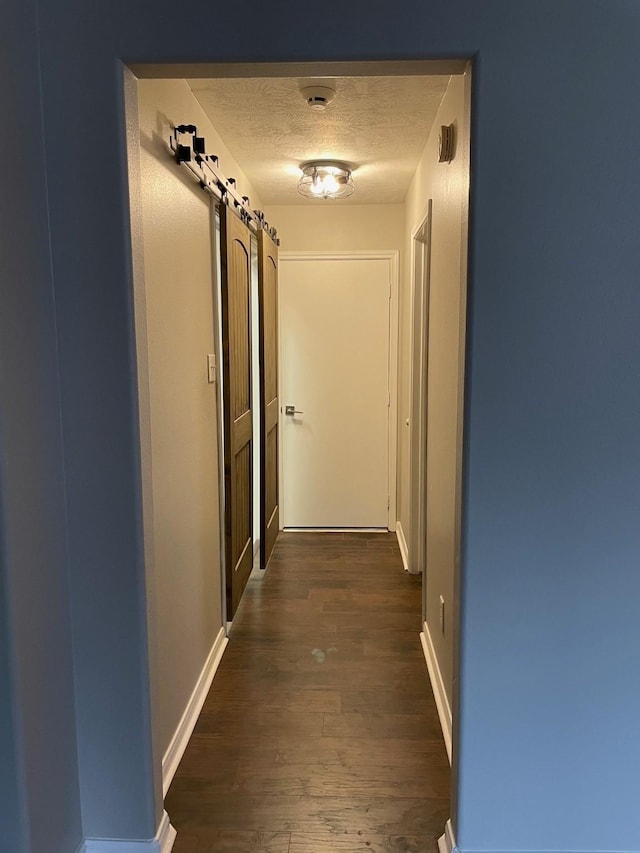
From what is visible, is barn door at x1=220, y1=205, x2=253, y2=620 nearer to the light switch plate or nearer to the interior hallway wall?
the light switch plate

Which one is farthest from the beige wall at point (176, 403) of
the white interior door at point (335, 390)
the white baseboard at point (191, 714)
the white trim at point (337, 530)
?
the white trim at point (337, 530)

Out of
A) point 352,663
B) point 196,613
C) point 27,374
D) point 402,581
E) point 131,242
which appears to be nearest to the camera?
point 27,374

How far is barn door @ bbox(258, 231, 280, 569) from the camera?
12.0ft

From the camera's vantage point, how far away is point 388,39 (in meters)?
1.38

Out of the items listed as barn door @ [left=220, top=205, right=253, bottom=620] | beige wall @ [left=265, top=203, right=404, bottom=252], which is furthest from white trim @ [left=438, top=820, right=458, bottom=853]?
beige wall @ [left=265, top=203, right=404, bottom=252]

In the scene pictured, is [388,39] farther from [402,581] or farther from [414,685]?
[402,581]

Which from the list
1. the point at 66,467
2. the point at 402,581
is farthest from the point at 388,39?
the point at 402,581

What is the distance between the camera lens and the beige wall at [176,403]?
1.81m

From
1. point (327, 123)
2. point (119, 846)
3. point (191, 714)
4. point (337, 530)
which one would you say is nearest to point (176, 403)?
point (191, 714)

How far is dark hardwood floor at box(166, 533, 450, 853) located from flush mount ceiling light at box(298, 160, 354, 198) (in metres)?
2.39

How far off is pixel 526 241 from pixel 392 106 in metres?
1.38

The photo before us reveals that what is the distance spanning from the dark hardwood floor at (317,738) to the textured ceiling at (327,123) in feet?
7.71

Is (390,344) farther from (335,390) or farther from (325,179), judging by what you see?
(325,179)

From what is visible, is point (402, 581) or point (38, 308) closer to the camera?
Answer: point (38, 308)
